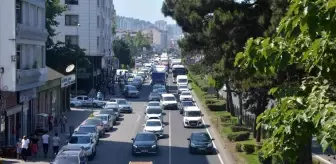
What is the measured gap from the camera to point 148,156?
3562cm

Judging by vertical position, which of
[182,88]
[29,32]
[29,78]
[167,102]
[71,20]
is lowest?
[167,102]

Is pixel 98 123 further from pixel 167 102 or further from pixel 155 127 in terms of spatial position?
pixel 167 102

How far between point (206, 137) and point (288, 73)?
849cm

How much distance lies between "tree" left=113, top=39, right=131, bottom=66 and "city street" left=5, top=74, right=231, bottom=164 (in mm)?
71996

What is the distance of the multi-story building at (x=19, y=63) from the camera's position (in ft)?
112

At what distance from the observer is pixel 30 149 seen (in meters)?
33.6

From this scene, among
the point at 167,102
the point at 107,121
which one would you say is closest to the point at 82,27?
the point at 167,102

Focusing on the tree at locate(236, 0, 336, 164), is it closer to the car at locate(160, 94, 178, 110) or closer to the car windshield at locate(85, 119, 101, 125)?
the car windshield at locate(85, 119, 101, 125)

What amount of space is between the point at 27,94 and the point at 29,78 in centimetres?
140

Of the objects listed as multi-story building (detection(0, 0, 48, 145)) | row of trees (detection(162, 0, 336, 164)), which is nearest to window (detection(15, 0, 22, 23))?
multi-story building (detection(0, 0, 48, 145))

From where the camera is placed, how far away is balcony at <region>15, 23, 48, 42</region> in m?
34.8

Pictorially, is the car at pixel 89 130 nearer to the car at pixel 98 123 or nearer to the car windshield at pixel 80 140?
the car windshield at pixel 80 140

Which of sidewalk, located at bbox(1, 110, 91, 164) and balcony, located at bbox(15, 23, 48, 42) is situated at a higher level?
balcony, located at bbox(15, 23, 48, 42)

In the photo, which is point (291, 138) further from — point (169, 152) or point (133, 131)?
point (133, 131)
